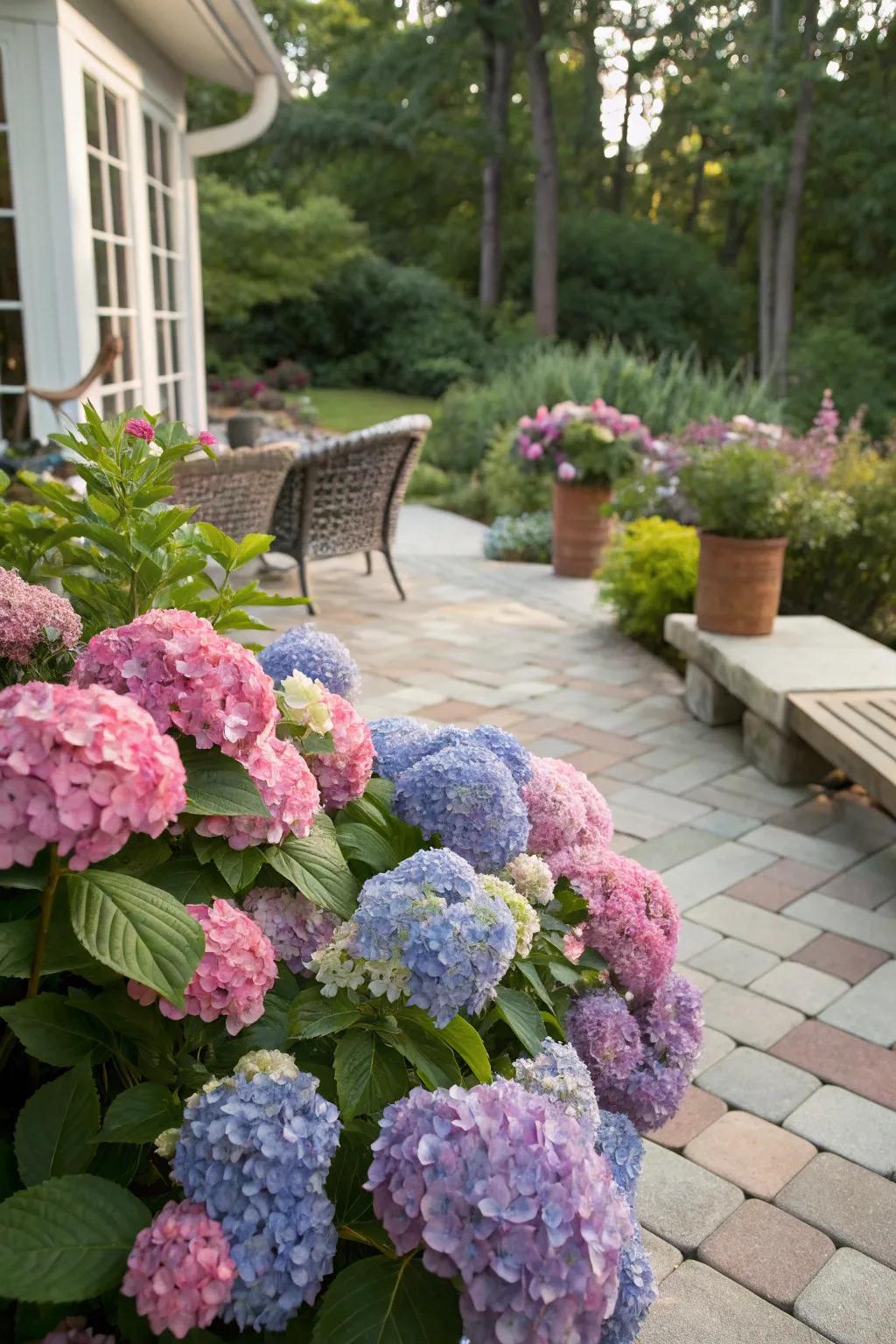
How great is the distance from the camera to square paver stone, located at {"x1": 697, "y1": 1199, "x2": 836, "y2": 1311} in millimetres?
1651

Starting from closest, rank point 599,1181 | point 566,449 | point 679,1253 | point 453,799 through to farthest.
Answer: point 599,1181 < point 453,799 < point 679,1253 < point 566,449

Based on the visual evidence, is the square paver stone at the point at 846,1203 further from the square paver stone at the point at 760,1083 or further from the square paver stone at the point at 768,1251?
the square paver stone at the point at 760,1083

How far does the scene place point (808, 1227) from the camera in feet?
5.81

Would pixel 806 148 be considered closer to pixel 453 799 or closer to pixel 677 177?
pixel 677 177

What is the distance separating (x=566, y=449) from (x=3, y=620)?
5.59 m

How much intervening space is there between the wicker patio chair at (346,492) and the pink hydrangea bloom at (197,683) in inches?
164

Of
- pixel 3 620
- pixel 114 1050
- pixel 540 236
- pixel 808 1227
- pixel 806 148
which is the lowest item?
pixel 808 1227

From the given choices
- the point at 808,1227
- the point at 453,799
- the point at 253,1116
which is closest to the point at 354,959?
the point at 253,1116

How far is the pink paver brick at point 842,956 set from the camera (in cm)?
256

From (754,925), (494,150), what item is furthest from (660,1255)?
(494,150)

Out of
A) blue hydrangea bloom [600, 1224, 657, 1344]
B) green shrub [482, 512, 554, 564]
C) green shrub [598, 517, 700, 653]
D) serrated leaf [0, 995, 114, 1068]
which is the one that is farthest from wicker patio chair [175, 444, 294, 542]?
blue hydrangea bloom [600, 1224, 657, 1344]

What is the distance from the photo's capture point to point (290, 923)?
1264mm

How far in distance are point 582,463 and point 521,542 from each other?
1.05 m

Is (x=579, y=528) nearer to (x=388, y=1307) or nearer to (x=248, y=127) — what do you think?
(x=248, y=127)
